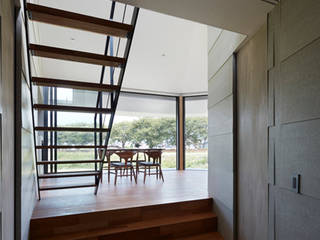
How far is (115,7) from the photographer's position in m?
2.55

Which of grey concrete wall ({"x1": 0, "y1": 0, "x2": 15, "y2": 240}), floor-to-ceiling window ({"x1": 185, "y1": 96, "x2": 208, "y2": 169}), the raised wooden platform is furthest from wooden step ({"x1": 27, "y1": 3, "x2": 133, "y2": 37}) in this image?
floor-to-ceiling window ({"x1": 185, "y1": 96, "x2": 208, "y2": 169})

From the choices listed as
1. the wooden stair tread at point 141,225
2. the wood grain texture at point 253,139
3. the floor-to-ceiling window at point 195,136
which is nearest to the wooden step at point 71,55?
the wood grain texture at point 253,139

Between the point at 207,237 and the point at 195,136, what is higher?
the point at 195,136

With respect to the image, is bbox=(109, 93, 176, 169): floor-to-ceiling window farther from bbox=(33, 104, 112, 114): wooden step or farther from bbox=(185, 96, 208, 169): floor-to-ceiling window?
bbox=(33, 104, 112, 114): wooden step

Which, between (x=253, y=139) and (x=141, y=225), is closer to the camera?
(x=253, y=139)

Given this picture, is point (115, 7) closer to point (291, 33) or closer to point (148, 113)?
point (291, 33)

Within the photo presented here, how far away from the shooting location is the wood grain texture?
74.1 inches

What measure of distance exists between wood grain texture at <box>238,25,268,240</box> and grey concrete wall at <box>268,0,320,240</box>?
11 centimetres

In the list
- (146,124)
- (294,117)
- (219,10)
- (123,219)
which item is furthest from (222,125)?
(146,124)

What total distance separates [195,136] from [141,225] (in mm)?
4816

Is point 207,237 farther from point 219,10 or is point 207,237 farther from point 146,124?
point 146,124

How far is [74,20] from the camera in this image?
174 centimetres

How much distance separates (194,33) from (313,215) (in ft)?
12.4

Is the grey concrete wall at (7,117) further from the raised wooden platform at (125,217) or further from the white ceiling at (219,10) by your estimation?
the raised wooden platform at (125,217)
